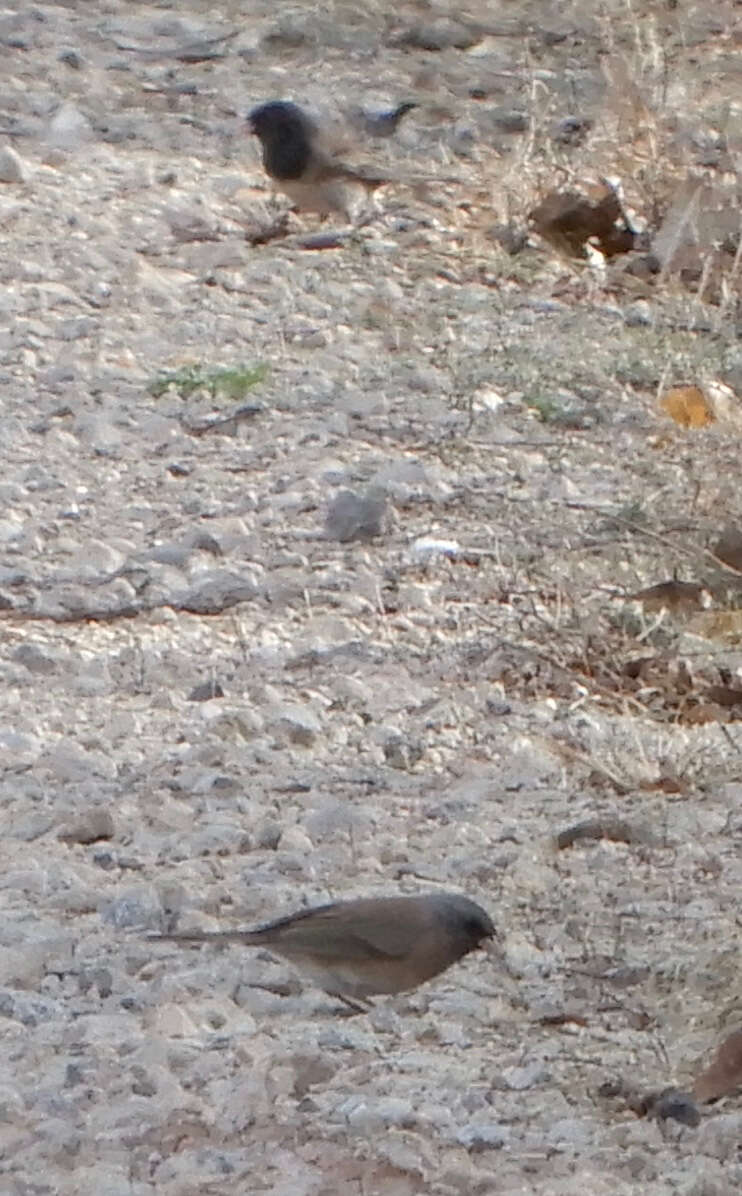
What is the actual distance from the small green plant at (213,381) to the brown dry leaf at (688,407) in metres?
0.90

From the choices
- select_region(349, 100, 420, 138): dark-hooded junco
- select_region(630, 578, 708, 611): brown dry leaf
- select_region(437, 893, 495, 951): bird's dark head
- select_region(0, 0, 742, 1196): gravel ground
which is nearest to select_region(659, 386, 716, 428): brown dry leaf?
select_region(0, 0, 742, 1196): gravel ground

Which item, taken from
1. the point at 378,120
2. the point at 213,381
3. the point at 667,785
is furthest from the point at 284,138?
the point at 667,785

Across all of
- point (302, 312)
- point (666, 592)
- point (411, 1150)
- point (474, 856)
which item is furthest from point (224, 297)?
point (411, 1150)

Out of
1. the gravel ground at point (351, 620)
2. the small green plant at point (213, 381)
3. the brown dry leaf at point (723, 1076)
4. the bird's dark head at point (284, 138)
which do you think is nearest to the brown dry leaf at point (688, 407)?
the gravel ground at point (351, 620)

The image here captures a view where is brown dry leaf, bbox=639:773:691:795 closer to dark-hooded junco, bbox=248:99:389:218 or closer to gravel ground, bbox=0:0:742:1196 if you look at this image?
gravel ground, bbox=0:0:742:1196

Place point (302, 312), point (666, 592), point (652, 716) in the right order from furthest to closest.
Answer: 1. point (302, 312)
2. point (666, 592)
3. point (652, 716)

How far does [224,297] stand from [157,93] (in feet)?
4.52

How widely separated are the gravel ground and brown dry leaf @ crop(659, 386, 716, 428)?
0.16 feet

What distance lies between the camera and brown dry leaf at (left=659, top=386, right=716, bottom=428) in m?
5.22

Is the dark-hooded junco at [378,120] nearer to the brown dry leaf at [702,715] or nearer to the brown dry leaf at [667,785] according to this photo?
the brown dry leaf at [702,715]

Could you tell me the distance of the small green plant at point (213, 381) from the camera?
5465 millimetres

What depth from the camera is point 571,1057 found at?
9.76 ft

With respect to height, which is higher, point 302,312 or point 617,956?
point 617,956

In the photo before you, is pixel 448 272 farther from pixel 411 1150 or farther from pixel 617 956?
pixel 411 1150
